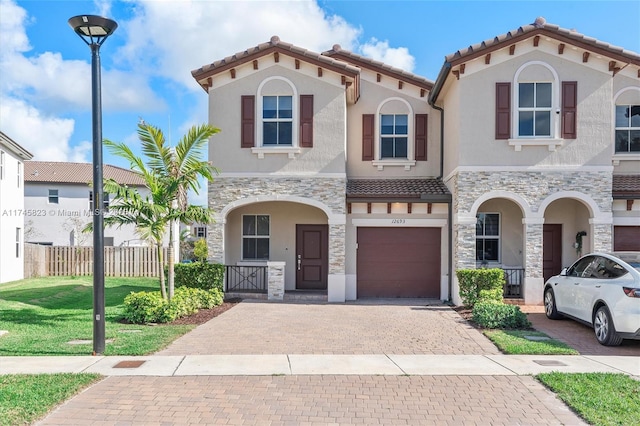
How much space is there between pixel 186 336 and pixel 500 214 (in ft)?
34.3

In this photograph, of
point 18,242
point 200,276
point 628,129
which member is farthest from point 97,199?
point 18,242

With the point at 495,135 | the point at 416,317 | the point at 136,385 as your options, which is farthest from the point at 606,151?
the point at 136,385

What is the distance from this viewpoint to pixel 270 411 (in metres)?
5.43

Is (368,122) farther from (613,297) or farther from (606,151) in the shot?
(613,297)

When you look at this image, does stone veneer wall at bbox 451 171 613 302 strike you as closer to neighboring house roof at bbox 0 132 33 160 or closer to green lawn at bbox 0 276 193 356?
green lawn at bbox 0 276 193 356

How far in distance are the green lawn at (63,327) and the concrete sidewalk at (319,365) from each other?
586mm

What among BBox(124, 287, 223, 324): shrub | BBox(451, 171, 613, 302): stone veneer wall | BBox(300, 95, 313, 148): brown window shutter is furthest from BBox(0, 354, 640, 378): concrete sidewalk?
BBox(300, 95, 313, 148): brown window shutter

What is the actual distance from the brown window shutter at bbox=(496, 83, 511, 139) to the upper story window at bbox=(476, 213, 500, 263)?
9.40 ft

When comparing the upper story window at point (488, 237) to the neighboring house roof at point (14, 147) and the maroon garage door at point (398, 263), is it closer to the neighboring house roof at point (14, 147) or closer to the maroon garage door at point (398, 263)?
the maroon garage door at point (398, 263)

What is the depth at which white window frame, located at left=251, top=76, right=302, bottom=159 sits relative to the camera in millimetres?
14391

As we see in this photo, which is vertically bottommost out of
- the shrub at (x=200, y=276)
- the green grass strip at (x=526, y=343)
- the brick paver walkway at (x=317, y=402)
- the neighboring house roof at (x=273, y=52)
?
the green grass strip at (x=526, y=343)

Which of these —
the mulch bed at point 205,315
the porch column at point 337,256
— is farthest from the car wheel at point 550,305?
the mulch bed at point 205,315

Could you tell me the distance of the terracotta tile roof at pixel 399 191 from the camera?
14344 mm

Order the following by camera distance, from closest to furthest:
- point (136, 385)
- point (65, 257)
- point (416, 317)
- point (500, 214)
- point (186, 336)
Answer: point (136, 385), point (186, 336), point (416, 317), point (500, 214), point (65, 257)
